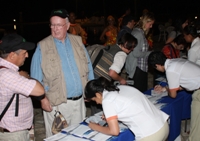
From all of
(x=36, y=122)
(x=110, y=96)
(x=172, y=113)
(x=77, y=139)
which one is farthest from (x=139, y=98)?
(x=36, y=122)

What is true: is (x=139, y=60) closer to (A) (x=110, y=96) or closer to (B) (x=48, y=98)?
(B) (x=48, y=98)

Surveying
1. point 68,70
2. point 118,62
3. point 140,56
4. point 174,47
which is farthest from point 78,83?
point 174,47

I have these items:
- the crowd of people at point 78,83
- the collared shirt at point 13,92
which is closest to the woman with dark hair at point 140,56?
the crowd of people at point 78,83

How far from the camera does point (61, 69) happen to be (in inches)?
117

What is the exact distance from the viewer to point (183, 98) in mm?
3713

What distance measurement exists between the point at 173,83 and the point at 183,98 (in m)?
0.72

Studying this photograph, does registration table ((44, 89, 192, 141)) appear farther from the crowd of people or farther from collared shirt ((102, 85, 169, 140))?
collared shirt ((102, 85, 169, 140))

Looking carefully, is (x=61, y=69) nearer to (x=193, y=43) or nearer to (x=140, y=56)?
(x=140, y=56)

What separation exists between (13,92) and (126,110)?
98cm

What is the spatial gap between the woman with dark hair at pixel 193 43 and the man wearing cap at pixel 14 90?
245cm

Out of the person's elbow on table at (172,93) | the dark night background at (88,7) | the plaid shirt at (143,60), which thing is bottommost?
the person's elbow on table at (172,93)

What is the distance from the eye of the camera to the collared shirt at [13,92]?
7.14 ft

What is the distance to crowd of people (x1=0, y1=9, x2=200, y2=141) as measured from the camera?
228 cm

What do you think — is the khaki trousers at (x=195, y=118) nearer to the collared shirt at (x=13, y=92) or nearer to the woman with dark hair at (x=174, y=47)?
the woman with dark hair at (x=174, y=47)
